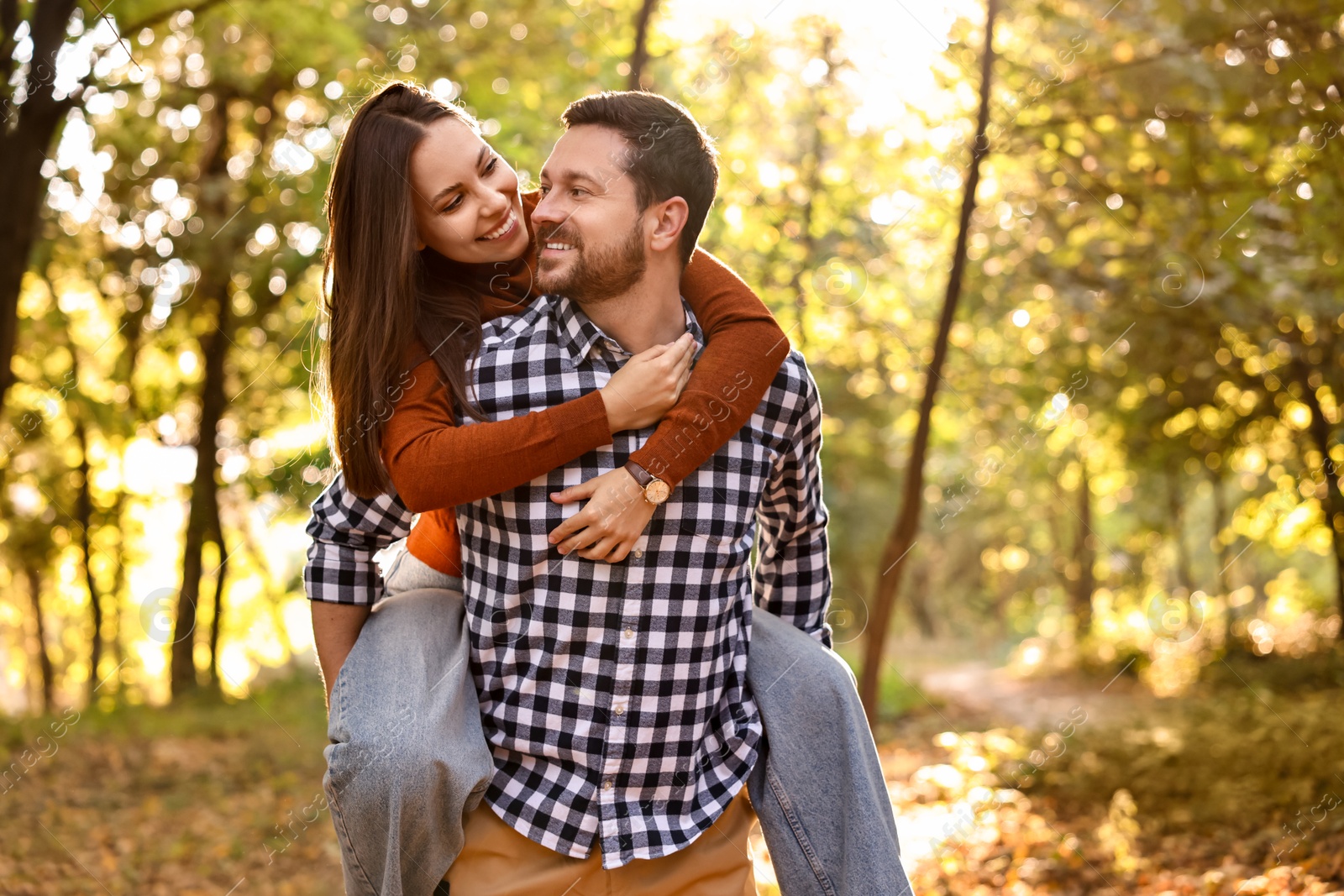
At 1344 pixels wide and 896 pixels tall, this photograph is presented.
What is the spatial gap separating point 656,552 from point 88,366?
1455 centimetres

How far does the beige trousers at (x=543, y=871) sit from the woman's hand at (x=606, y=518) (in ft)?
1.71

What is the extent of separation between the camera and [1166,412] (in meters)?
8.91

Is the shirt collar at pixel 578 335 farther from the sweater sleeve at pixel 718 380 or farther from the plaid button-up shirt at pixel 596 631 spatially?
the sweater sleeve at pixel 718 380

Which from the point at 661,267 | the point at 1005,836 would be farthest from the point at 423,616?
the point at 1005,836

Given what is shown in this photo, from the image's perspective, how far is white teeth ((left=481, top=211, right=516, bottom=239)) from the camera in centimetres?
238

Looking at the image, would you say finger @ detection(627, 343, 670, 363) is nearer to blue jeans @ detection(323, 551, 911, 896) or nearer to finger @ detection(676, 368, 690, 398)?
finger @ detection(676, 368, 690, 398)

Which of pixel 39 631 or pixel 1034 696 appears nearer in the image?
pixel 1034 696

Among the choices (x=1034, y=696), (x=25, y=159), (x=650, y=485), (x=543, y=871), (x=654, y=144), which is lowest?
(x=1034, y=696)

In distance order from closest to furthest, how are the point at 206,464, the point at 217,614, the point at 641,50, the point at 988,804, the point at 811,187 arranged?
1. the point at 641,50
2. the point at 988,804
3. the point at 811,187
4. the point at 206,464
5. the point at 217,614

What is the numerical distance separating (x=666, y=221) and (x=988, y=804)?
17.5ft

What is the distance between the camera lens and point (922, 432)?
5.76m

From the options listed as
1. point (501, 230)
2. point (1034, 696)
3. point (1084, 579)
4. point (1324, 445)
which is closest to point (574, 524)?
point (501, 230)

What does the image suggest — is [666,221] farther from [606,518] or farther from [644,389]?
[606,518]

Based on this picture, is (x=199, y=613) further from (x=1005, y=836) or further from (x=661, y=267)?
(x=661, y=267)
